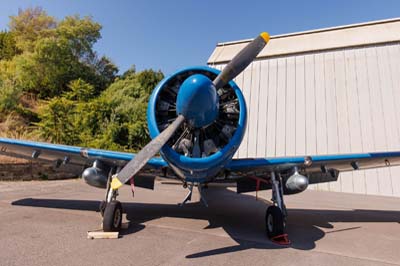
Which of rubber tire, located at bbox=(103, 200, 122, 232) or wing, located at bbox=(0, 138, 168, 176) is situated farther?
wing, located at bbox=(0, 138, 168, 176)

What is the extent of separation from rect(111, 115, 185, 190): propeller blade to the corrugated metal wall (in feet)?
41.4

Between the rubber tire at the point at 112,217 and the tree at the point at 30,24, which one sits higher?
the tree at the point at 30,24

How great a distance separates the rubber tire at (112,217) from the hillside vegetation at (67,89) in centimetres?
1353

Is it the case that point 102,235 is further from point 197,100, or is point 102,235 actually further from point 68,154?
point 197,100

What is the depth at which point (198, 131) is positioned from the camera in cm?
416

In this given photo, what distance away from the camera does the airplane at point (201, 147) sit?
12.0 feet

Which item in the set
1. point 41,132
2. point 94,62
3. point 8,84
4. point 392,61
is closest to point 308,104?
point 392,61

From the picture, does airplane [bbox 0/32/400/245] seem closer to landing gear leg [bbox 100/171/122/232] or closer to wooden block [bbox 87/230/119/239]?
landing gear leg [bbox 100/171/122/232]

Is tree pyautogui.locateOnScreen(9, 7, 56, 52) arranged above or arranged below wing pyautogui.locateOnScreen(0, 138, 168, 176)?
above

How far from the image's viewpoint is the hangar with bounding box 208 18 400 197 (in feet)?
44.5

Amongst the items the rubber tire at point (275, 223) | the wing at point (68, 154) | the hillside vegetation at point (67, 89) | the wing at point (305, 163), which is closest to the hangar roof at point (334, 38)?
the hillside vegetation at point (67, 89)

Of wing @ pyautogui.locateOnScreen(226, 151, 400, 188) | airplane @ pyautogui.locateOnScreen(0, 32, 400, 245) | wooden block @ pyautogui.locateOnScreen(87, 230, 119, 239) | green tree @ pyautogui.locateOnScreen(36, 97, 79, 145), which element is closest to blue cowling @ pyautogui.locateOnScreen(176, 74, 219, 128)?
airplane @ pyautogui.locateOnScreen(0, 32, 400, 245)

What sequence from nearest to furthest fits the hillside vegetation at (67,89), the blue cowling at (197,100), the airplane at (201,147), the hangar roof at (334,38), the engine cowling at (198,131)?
the blue cowling at (197,100), the airplane at (201,147), the engine cowling at (198,131), the hangar roof at (334,38), the hillside vegetation at (67,89)

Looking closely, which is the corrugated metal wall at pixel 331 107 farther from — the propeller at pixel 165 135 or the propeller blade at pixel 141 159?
the propeller blade at pixel 141 159
